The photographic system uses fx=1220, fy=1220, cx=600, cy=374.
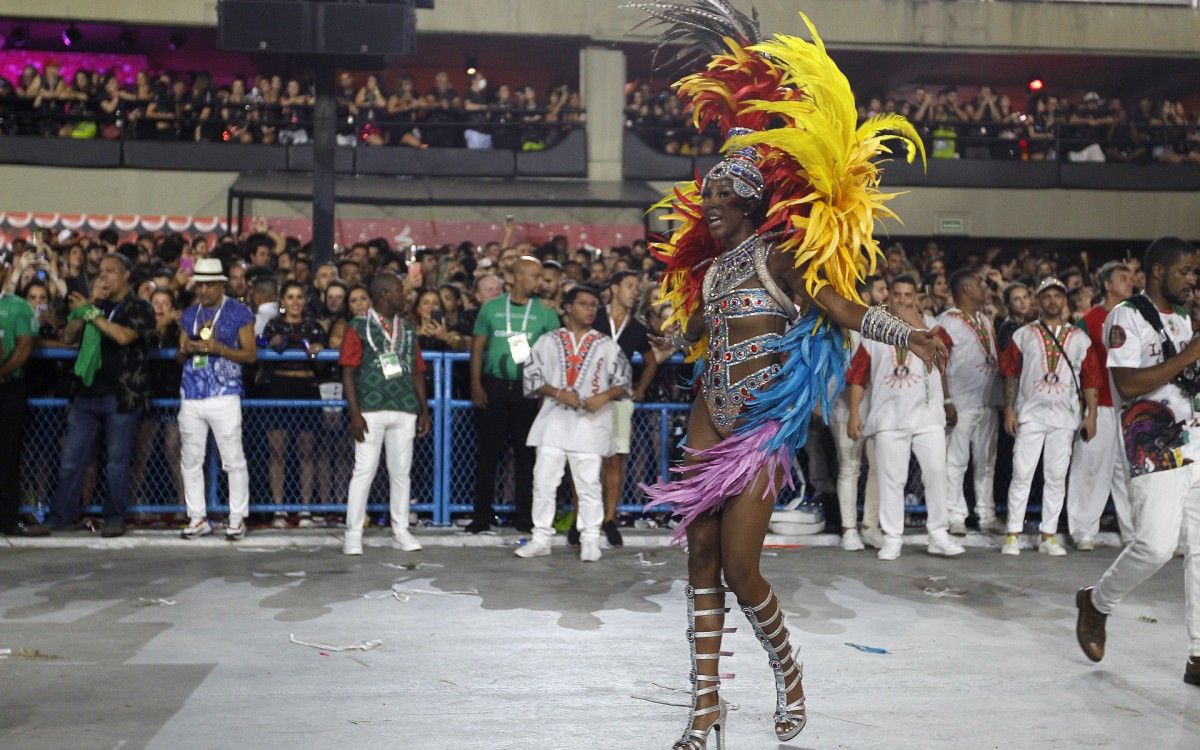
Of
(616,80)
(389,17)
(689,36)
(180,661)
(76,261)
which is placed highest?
(616,80)

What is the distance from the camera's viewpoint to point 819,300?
185 inches

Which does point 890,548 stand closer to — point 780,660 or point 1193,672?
point 1193,672

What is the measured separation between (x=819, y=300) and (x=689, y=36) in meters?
1.80

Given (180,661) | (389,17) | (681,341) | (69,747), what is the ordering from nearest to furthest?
1. (69,747)
2. (681,341)
3. (180,661)
4. (389,17)

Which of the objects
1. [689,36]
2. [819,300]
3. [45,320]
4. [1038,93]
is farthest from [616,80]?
[819,300]

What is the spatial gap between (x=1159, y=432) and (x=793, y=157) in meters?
2.20

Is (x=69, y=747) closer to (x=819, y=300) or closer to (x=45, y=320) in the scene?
(x=819, y=300)

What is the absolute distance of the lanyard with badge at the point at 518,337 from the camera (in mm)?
9430

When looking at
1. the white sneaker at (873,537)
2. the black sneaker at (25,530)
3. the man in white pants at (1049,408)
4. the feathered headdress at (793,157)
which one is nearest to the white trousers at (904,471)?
the white sneaker at (873,537)

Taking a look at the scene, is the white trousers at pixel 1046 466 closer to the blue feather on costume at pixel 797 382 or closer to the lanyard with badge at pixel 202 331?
the blue feather on costume at pixel 797 382

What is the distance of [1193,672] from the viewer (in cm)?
553

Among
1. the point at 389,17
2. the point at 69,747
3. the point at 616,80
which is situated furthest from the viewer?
the point at 616,80

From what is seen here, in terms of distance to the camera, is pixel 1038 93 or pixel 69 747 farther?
pixel 1038 93

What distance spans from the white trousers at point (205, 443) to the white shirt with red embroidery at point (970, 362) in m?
5.58
